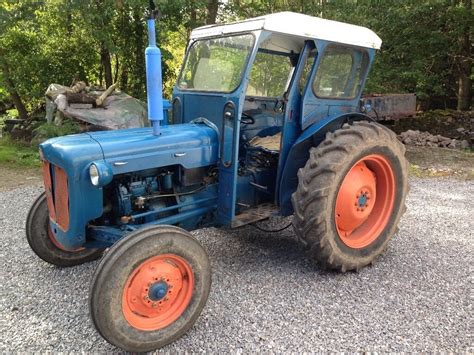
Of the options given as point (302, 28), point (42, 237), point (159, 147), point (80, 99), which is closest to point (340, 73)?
point (302, 28)

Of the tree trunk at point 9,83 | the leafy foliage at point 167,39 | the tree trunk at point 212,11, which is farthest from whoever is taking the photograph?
the tree trunk at point 9,83

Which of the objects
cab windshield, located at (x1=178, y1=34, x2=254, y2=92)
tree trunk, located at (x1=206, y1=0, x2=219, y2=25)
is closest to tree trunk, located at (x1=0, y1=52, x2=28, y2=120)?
tree trunk, located at (x1=206, y1=0, x2=219, y2=25)

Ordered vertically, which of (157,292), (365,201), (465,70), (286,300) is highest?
(465,70)

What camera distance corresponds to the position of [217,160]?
3.38m

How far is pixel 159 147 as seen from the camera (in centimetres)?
305

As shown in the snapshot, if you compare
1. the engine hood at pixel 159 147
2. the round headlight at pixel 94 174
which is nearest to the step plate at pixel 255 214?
the engine hood at pixel 159 147

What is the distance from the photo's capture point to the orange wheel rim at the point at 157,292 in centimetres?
250

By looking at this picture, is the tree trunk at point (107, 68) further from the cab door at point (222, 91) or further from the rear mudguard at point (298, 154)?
the rear mudguard at point (298, 154)

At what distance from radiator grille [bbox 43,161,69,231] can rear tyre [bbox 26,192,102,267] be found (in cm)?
36

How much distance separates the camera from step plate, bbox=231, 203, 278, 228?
3.39m

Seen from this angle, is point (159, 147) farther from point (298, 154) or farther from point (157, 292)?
point (298, 154)

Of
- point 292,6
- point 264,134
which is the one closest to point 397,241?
point 264,134

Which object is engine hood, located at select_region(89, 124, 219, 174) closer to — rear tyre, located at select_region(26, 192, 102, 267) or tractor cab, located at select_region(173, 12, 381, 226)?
tractor cab, located at select_region(173, 12, 381, 226)

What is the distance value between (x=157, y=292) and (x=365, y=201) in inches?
78.3
